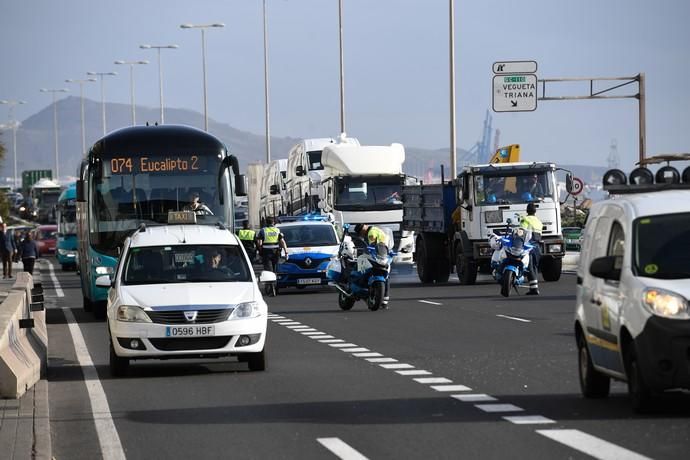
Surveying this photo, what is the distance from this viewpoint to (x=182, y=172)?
2964cm

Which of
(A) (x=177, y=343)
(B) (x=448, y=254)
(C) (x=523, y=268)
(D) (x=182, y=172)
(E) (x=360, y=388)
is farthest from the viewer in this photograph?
(B) (x=448, y=254)

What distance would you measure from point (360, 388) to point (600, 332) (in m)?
3.02

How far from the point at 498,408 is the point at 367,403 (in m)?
1.26

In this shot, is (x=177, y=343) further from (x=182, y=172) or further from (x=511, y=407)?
(x=182, y=172)

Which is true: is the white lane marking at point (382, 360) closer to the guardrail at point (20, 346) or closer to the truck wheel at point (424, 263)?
the guardrail at point (20, 346)

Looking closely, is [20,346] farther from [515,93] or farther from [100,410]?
[515,93]

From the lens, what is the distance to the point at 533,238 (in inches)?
1379

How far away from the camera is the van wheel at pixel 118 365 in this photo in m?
17.4

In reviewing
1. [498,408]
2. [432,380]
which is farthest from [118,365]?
[498,408]

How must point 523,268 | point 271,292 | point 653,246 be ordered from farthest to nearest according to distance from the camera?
point 271,292 < point 523,268 < point 653,246

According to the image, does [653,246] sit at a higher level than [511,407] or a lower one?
higher

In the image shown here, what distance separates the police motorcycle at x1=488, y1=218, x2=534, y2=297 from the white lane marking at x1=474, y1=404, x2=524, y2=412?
1893 centimetres

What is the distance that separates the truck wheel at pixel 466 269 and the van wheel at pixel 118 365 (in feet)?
68.4

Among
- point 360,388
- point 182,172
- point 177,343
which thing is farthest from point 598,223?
point 182,172
